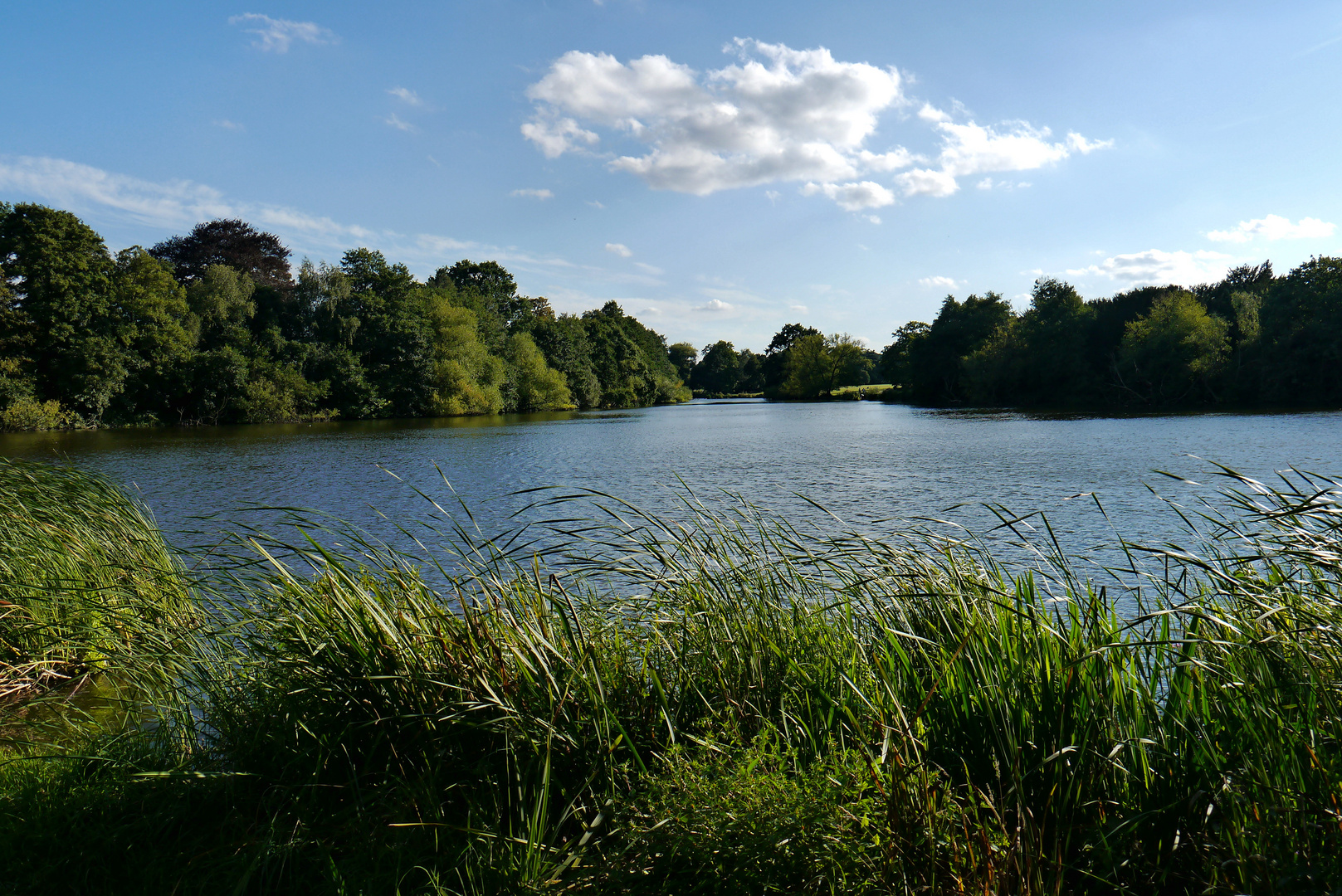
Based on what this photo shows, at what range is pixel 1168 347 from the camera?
5069 centimetres

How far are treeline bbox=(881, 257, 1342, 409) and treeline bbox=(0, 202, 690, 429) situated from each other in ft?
130

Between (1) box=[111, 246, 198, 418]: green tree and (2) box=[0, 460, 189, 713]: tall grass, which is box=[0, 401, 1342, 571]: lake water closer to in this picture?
(2) box=[0, 460, 189, 713]: tall grass

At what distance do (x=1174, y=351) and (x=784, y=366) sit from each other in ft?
209

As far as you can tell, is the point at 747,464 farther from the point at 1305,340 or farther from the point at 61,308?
the point at 1305,340

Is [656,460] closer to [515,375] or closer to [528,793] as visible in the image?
[528,793]

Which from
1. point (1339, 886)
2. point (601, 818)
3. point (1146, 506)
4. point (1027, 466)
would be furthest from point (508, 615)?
point (1027, 466)

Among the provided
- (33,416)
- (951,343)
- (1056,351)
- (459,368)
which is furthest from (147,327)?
(951,343)

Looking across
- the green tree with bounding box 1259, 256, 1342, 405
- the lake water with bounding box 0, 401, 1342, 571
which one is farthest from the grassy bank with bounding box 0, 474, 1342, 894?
the green tree with bounding box 1259, 256, 1342, 405

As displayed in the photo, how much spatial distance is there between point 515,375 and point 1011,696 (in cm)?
6519

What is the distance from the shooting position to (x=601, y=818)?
244 cm

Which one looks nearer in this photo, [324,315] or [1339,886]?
[1339,886]

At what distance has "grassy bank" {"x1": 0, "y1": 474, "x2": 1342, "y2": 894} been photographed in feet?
7.02

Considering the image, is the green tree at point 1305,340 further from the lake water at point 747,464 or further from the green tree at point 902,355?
the green tree at point 902,355

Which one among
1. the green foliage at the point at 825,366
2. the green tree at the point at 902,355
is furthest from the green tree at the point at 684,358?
the green tree at the point at 902,355
